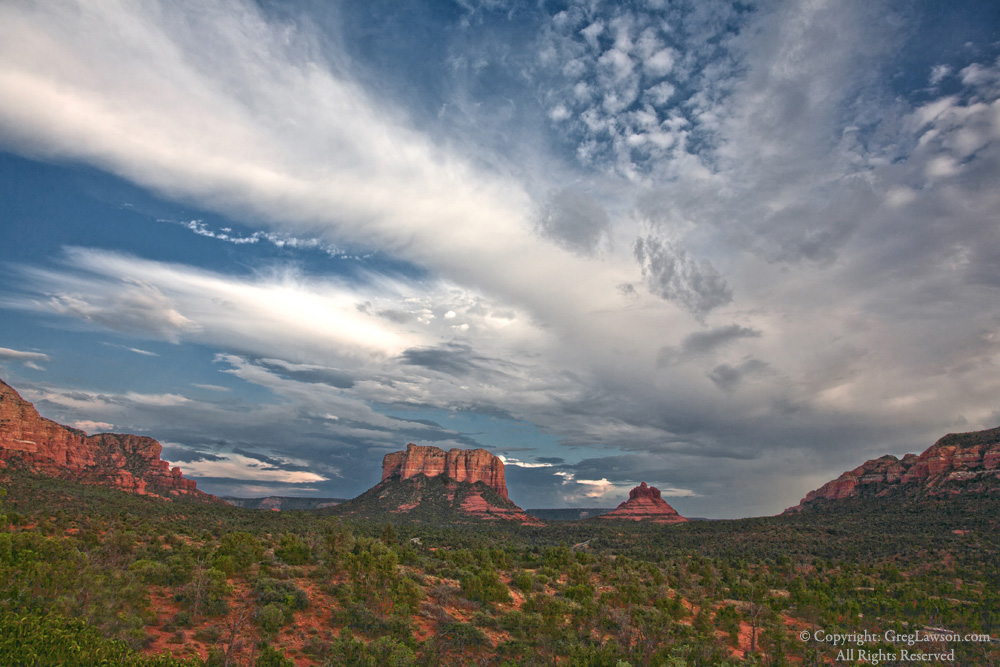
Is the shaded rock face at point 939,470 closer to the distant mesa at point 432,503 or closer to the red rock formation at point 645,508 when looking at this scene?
the red rock formation at point 645,508

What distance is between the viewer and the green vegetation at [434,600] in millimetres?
26766

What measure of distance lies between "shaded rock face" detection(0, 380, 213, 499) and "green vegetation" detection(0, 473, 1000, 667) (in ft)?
191

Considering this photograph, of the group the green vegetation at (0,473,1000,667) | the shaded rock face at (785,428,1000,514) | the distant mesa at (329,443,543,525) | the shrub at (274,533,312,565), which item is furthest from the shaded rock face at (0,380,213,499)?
the shaded rock face at (785,428,1000,514)

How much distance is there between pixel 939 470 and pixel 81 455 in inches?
8611

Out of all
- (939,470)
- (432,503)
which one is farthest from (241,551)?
(939,470)

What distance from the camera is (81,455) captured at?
137 metres

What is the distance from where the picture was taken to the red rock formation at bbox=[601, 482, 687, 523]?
178 metres

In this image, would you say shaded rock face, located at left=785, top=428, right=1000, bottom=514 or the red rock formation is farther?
the red rock formation

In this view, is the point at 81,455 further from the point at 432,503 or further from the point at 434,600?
the point at 434,600

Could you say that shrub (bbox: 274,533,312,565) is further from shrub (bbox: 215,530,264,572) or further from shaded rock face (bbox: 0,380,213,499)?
shaded rock face (bbox: 0,380,213,499)

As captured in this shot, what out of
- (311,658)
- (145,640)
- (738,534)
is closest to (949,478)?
(738,534)

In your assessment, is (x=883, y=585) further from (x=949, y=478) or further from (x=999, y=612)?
(x=949, y=478)

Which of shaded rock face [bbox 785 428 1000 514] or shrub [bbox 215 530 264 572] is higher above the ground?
shaded rock face [bbox 785 428 1000 514]

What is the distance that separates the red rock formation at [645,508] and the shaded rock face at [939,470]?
178ft
